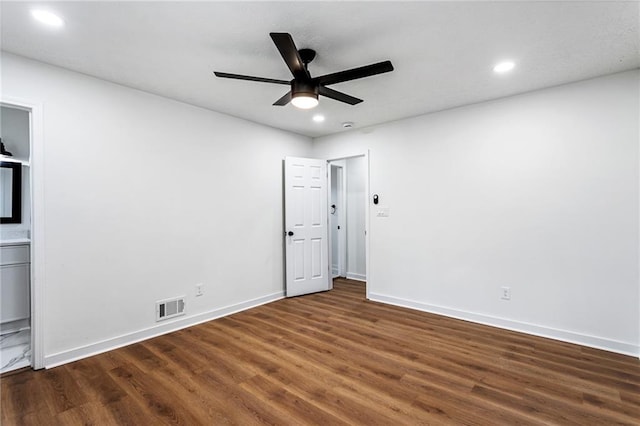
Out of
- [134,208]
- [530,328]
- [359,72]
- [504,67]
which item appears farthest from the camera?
[530,328]

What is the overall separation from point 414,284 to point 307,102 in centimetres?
287

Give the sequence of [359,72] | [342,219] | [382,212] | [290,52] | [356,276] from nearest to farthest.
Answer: [290,52] < [359,72] < [382,212] < [356,276] < [342,219]

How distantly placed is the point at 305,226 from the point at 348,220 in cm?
145

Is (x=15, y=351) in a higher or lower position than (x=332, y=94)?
lower

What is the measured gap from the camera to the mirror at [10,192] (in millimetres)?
3430

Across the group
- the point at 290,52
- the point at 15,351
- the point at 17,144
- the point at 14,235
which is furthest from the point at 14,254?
the point at 290,52

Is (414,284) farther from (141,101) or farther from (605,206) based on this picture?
(141,101)

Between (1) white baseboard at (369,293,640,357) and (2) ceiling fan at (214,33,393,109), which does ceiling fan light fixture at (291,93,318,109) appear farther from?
(1) white baseboard at (369,293,640,357)

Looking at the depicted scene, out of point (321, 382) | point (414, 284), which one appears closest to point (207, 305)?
point (321, 382)

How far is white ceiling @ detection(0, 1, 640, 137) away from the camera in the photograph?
75.7 inches

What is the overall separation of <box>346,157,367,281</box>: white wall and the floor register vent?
11.1ft

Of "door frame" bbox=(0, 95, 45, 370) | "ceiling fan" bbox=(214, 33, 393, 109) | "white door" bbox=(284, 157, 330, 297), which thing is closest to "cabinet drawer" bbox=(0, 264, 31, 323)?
"door frame" bbox=(0, 95, 45, 370)

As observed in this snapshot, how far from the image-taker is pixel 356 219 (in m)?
5.89

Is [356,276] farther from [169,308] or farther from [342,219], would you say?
[169,308]
